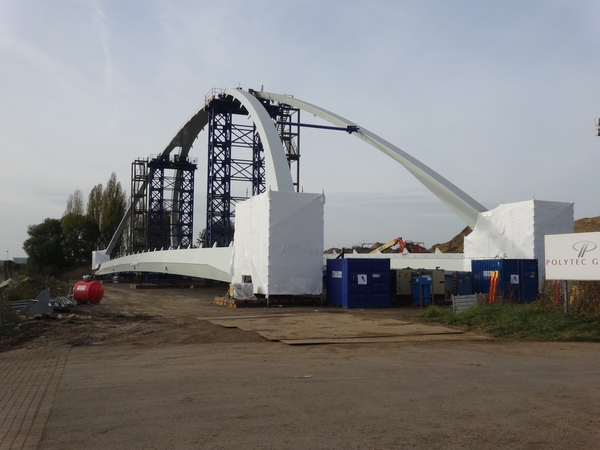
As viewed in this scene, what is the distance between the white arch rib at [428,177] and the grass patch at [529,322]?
34.5ft

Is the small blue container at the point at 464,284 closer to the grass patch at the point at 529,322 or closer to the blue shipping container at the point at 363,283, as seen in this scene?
the blue shipping container at the point at 363,283

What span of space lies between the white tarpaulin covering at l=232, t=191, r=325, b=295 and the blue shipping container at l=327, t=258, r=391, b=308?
3.78 feet

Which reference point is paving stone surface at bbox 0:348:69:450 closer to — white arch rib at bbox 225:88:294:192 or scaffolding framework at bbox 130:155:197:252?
white arch rib at bbox 225:88:294:192

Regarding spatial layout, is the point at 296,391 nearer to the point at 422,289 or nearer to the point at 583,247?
the point at 583,247

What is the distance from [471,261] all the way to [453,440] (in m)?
19.9

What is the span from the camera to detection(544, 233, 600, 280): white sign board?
43.2ft

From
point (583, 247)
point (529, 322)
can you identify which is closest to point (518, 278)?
point (583, 247)

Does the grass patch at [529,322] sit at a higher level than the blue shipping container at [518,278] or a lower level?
lower

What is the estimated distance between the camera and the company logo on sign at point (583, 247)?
43.5ft

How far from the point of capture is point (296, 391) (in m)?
6.81

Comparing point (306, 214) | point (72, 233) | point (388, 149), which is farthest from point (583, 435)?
point (72, 233)

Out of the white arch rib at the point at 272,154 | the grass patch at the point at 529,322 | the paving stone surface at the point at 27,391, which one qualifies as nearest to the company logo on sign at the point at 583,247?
the grass patch at the point at 529,322

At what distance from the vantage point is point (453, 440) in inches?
194

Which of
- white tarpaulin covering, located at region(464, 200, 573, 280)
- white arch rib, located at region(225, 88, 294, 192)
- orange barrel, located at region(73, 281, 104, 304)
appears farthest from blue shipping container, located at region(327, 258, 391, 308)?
orange barrel, located at region(73, 281, 104, 304)
